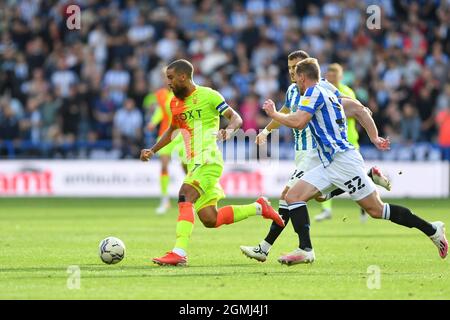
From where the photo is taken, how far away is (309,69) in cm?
1098

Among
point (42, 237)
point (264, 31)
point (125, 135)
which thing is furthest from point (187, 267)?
point (264, 31)

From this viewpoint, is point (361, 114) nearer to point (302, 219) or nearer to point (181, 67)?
point (302, 219)

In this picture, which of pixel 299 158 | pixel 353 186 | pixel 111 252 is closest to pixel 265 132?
pixel 299 158

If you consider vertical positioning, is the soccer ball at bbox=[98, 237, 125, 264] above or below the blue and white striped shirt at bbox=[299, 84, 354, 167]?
below

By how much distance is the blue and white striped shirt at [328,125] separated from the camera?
1098 centimetres

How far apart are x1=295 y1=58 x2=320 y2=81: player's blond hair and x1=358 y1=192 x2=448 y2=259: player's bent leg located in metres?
1.37

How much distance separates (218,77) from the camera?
86.4 ft

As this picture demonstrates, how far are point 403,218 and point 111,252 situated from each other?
3092 mm

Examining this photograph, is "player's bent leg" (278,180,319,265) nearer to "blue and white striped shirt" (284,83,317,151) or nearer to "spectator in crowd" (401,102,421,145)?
"blue and white striped shirt" (284,83,317,151)

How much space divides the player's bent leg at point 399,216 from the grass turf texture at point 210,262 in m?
0.32

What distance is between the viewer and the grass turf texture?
30.0ft

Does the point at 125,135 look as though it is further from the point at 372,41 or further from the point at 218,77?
the point at 372,41

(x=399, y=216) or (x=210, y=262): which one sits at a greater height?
(x=399, y=216)

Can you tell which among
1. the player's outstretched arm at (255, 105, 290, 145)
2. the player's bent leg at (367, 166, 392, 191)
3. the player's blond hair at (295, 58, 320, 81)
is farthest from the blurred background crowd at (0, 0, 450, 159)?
the player's blond hair at (295, 58, 320, 81)
